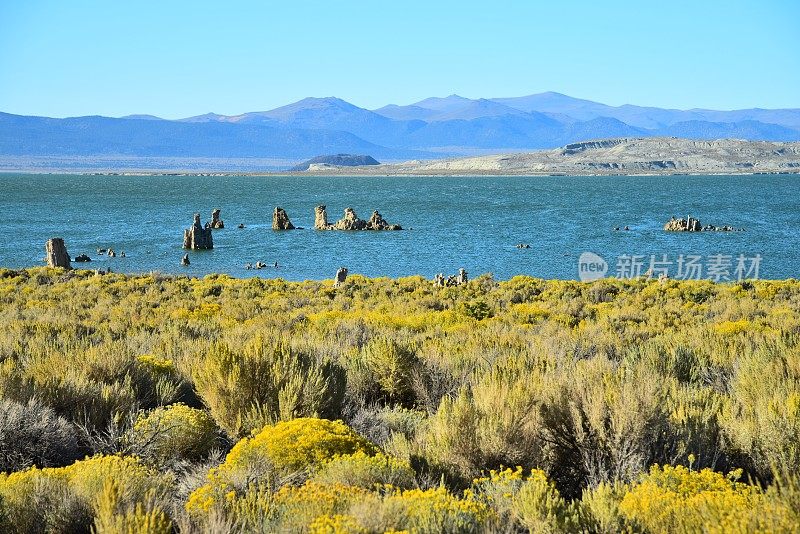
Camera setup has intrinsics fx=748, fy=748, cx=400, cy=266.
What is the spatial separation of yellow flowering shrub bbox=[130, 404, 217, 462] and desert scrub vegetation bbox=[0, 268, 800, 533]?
0.05 feet

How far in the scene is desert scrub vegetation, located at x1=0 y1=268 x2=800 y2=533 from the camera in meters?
3.71

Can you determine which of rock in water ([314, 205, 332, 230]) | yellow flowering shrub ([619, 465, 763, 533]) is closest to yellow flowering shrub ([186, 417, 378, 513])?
yellow flowering shrub ([619, 465, 763, 533])

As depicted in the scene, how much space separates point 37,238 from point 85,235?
13.6 ft

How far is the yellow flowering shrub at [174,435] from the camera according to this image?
534 centimetres

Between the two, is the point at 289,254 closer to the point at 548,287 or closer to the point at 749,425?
the point at 548,287

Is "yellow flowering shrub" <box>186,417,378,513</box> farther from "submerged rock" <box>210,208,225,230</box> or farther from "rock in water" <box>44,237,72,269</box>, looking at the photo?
"submerged rock" <box>210,208,225,230</box>

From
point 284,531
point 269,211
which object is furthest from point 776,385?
point 269,211

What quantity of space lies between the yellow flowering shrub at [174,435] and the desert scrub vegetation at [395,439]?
0.01 m

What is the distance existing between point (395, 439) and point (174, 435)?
163 cm

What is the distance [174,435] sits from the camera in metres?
5.46

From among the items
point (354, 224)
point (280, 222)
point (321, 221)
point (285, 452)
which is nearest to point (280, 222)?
point (280, 222)

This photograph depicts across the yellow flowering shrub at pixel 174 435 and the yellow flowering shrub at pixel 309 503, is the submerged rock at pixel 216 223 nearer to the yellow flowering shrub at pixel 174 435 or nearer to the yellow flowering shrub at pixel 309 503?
the yellow flowering shrub at pixel 174 435

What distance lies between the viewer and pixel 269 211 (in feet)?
291

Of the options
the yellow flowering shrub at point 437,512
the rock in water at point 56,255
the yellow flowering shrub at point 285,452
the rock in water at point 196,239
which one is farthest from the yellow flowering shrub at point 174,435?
the rock in water at point 196,239
